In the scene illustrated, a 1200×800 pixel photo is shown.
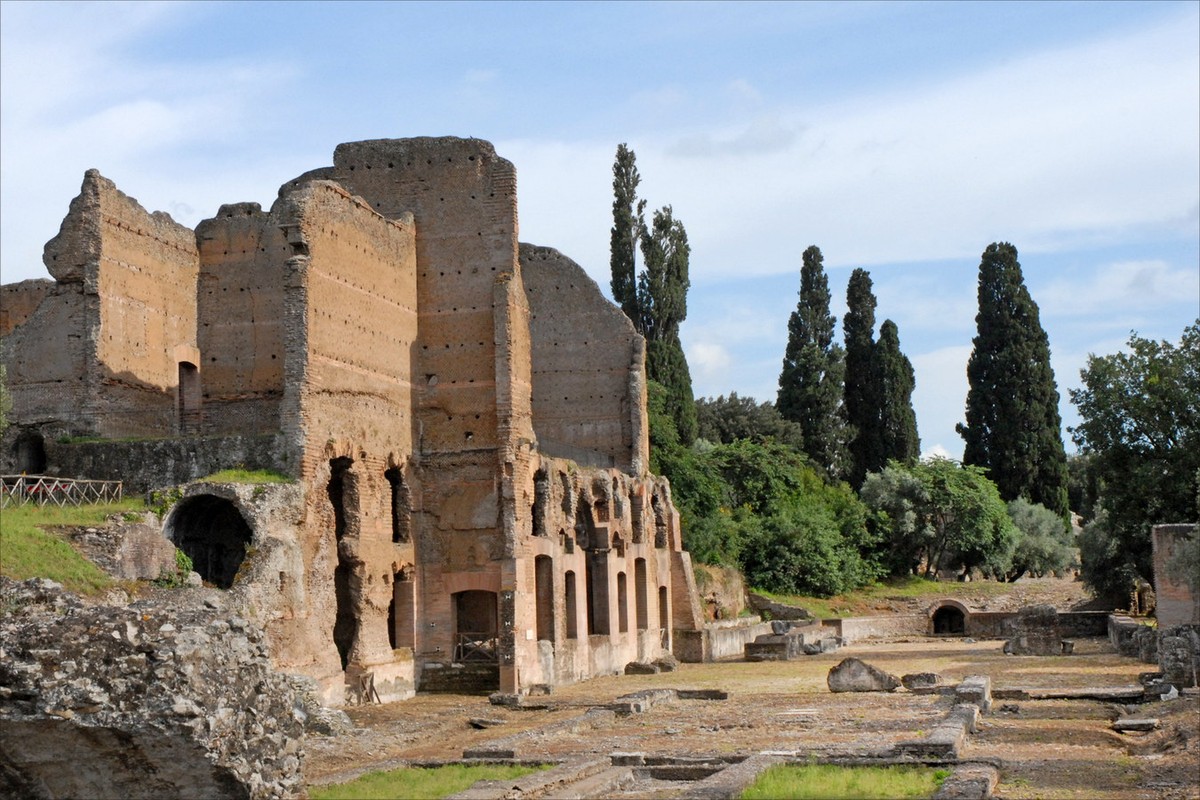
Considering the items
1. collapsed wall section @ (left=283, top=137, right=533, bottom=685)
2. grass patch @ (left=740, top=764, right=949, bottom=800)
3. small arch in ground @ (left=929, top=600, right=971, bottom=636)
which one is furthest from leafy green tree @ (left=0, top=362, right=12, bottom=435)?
small arch in ground @ (left=929, top=600, right=971, bottom=636)

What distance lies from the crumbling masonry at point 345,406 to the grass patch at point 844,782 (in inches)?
375

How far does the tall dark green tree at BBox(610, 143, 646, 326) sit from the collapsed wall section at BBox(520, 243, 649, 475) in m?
16.7

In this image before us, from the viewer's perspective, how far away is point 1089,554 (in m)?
44.4

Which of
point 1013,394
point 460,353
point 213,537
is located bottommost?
point 213,537

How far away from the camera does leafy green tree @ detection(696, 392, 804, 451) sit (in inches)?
2282

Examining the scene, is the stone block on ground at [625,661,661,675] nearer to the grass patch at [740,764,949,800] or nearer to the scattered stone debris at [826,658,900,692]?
the scattered stone debris at [826,658,900,692]

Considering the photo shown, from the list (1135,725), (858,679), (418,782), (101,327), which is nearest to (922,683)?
(858,679)

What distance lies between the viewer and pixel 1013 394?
5491 centimetres

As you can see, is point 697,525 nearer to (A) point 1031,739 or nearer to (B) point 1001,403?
(B) point 1001,403

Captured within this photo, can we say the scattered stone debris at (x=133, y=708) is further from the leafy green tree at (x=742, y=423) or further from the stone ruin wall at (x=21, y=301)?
the leafy green tree at (x=742, y=423)

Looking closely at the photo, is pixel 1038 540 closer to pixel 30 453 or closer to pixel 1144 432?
pixel 1144 432

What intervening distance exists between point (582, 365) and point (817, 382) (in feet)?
77.3

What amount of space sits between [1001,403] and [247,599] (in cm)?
4018

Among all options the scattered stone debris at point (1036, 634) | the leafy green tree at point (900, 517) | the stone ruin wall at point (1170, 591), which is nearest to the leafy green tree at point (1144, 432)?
the scattered stone debris at point (1036, 634)
